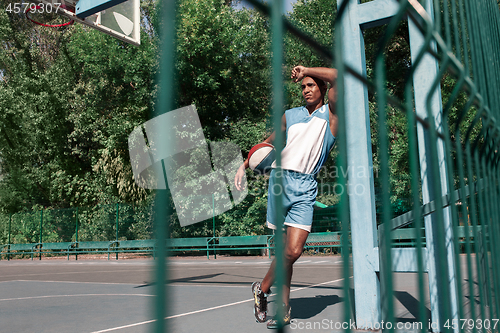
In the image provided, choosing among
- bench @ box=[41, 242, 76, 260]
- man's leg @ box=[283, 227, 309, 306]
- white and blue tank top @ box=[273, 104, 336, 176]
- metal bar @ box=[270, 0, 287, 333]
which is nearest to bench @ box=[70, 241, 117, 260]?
bench @ box=[41, 242, 76, 260]

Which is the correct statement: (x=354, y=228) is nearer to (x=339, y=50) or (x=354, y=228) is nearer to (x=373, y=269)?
(x=373, y=269)

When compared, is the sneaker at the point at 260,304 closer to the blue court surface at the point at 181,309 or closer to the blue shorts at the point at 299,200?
the blue court surface at the point at 181,309

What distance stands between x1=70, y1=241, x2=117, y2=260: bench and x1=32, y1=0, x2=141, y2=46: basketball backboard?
1191cm

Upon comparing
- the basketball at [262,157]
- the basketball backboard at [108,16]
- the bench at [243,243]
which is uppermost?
the basketball backboard at [108,16]

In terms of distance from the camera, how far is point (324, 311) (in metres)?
3.95

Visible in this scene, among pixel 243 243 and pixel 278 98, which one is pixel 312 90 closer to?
pixel 278 98

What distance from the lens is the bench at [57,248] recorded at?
19.3 m

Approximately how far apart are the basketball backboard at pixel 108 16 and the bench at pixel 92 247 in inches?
469

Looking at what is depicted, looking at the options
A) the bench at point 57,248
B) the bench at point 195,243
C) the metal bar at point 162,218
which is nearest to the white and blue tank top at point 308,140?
the metal bar at point 162,218

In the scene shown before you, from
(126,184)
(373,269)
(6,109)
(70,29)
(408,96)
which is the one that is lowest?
(373,269)

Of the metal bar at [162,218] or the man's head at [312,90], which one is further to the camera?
the man's head at [312,90]

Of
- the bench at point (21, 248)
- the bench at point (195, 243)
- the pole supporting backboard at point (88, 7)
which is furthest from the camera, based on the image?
the bench at point (21, 248)

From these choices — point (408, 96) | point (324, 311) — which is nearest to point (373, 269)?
point (324, 311)

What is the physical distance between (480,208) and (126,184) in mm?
21428
